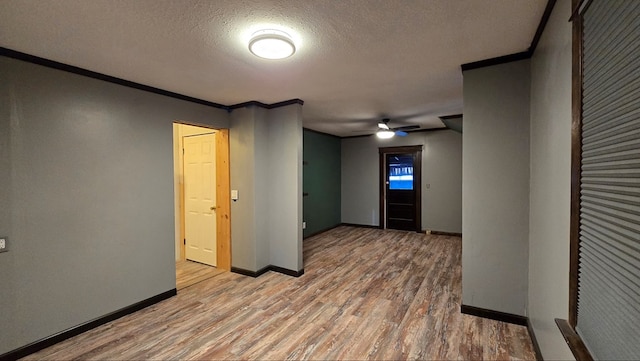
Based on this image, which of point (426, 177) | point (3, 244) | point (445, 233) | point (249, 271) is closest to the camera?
point (3, 244)

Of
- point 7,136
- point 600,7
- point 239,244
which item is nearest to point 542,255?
point 600,7

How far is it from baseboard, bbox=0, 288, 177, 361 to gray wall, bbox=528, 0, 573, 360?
140 inches

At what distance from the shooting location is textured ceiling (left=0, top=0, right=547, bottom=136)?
161cm

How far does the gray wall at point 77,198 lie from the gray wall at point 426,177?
486cm

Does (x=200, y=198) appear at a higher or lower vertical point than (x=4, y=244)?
higher

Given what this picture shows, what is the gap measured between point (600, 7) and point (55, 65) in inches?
140

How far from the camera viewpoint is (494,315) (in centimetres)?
254

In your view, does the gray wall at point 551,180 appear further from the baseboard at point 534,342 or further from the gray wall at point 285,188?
the gray wall at point 285,188

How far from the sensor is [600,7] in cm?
96

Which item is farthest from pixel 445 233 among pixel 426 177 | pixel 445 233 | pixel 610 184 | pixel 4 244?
pixel 4 244

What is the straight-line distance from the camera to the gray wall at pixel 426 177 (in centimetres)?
603

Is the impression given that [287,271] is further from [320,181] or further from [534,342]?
[320,181]

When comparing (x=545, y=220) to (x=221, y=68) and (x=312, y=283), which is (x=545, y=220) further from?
(x=221, y=68)

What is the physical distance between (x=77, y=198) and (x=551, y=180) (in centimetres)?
371
